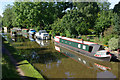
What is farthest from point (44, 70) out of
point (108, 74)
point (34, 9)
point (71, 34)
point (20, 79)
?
point (34, 9)

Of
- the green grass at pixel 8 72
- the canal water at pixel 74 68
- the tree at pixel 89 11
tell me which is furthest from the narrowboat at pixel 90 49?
the tree at pixel 89 11

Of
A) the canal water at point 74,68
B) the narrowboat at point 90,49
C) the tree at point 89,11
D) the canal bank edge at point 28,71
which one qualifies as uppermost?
the tree at point 89,11

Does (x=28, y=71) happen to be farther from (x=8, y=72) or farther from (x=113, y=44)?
(x=113, y=44)

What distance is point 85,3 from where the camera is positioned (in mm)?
38469

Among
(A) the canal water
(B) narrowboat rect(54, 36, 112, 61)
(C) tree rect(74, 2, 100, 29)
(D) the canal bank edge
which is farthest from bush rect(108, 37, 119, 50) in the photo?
(C) tree rect(74, 2, 100, 29)

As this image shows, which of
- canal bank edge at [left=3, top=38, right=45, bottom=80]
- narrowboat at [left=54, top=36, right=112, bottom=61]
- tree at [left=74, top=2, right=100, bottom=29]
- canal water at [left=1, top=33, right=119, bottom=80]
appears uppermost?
tree at [left=74, top=2, right=100, bottom=29]

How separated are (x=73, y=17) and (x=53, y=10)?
14474 millimetres

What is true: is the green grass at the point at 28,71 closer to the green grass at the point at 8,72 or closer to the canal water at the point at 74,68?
the green grass at the point at 8,72

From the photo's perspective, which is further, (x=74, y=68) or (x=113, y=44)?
(x=113, y=44)

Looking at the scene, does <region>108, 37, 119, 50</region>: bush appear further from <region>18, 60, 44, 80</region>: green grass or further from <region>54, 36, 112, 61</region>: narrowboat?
<region>18, 60, 44, 80</region>: green grass

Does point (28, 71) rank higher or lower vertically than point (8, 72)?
lower

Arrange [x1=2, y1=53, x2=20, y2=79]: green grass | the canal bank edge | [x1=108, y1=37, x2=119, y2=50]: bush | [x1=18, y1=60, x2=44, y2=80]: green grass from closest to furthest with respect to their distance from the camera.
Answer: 1. [x1=2, y1=53, x2=20, y2=79]: green grass
2. the canal bank edge
3. [x1=18, y1=60, x2=44, y2=80]: green grass
4. [x1=108, y1=37, x2=119, y2=50]: bush

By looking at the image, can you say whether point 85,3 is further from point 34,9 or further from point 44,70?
point 44,70

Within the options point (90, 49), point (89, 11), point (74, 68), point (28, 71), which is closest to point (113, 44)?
point (90, 49)
